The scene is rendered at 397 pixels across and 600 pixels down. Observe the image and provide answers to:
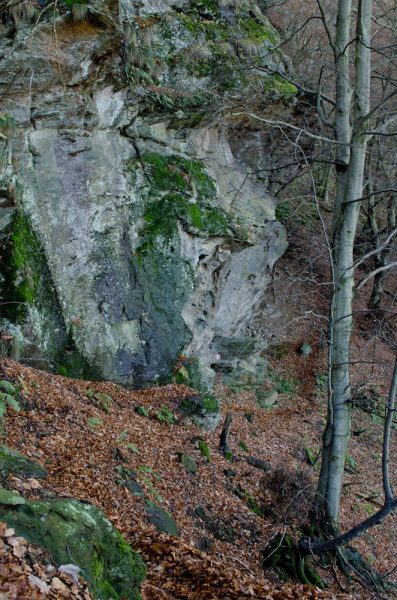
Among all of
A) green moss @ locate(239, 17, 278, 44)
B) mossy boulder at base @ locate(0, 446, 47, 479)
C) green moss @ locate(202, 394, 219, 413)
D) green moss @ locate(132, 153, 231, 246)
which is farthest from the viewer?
green moss @ locate(239, 17, 278, 44)

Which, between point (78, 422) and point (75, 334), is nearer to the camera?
point (78, 422)

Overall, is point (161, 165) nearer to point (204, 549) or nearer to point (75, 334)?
point (75, 334)

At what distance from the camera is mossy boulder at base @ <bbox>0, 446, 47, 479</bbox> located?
16.1ft

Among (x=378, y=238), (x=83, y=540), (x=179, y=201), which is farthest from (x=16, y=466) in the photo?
(x=378, y=238)

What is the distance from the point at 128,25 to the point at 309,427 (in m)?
10.2

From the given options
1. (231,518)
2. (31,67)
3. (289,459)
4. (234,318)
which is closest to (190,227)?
(234,318)

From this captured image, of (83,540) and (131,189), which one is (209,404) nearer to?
(131,189)

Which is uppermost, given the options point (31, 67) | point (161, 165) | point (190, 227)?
point (31, 67)

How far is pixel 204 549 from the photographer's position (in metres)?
6.98

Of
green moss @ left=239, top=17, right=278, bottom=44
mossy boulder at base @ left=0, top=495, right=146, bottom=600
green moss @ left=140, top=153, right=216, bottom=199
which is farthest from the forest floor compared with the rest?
green moss @ left=239, top=17, right=278, bottom=44

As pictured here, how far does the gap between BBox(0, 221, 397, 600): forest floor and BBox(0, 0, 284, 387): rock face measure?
1184mm

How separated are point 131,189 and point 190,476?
245 inches

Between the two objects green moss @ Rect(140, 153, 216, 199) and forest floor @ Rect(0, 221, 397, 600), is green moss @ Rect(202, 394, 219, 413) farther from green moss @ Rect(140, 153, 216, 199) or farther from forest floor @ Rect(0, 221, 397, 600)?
green moss @ Rect(140, 153, 216, 199)

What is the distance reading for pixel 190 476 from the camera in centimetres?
852
